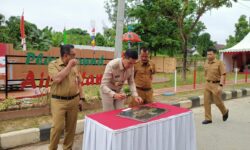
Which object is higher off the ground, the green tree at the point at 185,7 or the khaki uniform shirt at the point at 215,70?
the green tree at the point at 185,7

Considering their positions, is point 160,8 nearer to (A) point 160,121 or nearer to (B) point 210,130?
(B) point 210,130

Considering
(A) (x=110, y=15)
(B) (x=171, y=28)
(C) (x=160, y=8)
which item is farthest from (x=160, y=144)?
(A) (x=110, y=15)

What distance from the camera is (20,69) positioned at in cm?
604

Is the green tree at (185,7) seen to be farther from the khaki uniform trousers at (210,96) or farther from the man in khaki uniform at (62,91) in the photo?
the man in khaki uniform at (62,91)

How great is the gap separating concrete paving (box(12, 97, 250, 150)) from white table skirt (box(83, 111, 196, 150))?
3.95 ft

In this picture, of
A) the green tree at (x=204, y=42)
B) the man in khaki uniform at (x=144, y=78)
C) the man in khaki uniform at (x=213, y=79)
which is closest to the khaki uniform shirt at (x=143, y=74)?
the man in khaki uniform at (x=144, y=78)

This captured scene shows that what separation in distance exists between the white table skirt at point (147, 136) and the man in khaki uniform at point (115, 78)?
651 millimetres

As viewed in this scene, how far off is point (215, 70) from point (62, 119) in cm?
362

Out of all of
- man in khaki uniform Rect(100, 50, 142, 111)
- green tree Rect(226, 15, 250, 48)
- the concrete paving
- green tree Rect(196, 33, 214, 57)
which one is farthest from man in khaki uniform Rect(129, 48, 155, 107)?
green tree Rect(196, 33, 214, 57)

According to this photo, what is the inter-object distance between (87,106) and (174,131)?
3.44 metres

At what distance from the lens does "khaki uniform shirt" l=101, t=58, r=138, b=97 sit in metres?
3.43

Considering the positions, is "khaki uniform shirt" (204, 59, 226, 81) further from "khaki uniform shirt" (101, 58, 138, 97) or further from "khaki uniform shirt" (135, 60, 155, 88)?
"khaki uniform shirt" (101, 58, 138, 97)

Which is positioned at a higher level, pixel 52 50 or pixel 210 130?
pixel 52 50

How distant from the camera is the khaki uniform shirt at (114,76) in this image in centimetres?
343
